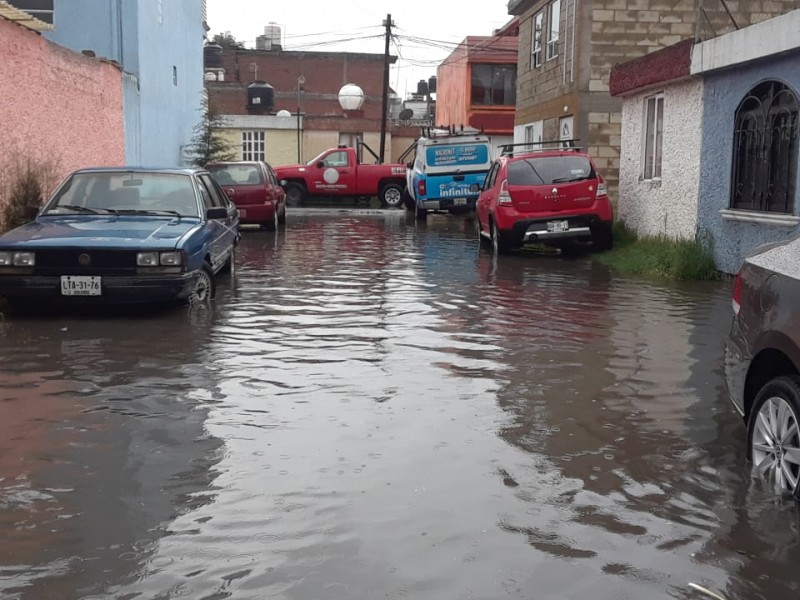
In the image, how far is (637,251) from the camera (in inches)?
610

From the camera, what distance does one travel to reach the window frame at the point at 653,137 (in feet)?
54.1

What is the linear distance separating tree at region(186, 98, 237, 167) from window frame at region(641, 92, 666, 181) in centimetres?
1461

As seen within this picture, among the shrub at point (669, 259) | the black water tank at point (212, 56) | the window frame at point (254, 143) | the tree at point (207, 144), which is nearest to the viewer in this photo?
the shrub at point (669, 259)

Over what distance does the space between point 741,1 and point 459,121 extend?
2208cm

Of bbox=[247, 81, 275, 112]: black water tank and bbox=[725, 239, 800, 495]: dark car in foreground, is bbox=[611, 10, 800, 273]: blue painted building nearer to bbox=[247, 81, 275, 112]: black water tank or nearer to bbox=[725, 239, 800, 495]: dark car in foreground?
bbox=[725, 239, 800, 495]: dark car in foreground

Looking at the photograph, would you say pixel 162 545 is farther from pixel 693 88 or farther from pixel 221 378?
pixel 693 88

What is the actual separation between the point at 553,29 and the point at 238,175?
8.81m

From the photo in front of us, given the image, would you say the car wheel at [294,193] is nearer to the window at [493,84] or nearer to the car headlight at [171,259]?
the window at [493,84]

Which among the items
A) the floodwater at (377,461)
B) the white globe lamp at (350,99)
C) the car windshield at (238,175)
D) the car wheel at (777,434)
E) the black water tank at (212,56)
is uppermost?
the black water tank at (212,56)

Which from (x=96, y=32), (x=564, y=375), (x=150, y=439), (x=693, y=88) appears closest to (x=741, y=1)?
(x=693, y=88)

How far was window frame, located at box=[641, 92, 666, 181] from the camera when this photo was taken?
16.5 metres

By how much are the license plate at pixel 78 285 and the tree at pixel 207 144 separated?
63.1ft

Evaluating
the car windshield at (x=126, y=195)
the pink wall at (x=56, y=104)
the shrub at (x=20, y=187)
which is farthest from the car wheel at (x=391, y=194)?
the car windshield at (x=126, y=195)

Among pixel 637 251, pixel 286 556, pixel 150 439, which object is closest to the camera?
pixel 286 556
